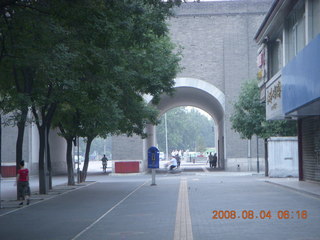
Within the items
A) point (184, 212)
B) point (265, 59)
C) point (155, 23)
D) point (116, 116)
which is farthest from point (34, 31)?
point (265, 59)

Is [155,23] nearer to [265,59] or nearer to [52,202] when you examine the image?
[52,202]

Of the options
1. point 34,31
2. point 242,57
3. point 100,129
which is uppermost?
point 242,57

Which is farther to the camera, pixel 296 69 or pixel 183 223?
pixel 296 69

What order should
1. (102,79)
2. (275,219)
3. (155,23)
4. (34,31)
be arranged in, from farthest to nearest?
(102,79) → (155,23) → (34,31) → (275,219)

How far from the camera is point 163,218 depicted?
15.2 meters

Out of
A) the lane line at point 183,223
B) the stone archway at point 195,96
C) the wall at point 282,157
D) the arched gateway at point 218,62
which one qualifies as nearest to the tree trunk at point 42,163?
the lane line at point 183,223

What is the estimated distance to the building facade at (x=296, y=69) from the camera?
20969mm

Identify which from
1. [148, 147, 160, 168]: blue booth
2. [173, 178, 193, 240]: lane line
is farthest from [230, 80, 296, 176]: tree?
[173, 178, 193, 240]: lane line

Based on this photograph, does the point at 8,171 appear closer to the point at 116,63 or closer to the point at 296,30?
the point at 116,63

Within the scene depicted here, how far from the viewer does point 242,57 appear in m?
49.8

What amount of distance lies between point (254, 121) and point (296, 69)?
19100 mm

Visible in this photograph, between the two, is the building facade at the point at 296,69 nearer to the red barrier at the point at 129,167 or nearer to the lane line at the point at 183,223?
the lane line at the point at 183,223

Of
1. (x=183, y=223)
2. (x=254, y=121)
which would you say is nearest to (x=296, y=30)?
(x=183, y=223)

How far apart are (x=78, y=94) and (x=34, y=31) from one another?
585cm
